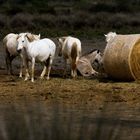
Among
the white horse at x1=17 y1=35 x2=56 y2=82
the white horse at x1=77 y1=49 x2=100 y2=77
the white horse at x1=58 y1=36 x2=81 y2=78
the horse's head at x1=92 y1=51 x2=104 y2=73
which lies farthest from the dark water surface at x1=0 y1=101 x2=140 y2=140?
the horse's head at x1=92 y1=51 x2=104 y2=73

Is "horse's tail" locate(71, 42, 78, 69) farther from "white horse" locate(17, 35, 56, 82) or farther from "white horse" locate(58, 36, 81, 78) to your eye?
"white horse" locate(17, 35, 56, 82)

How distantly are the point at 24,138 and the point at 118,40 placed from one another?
1658cm

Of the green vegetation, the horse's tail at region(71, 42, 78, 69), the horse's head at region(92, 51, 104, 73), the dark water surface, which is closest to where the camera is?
the dark water surface

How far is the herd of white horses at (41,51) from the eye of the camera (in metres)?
18.8

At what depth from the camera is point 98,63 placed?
21.9 metres

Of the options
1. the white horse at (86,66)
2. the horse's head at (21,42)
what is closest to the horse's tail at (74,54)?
the white horse at (86,66)

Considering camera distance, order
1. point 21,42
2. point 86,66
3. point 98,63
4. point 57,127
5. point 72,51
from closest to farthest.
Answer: point 57,127 < point 21,42 < point 72,51 < point 86,66 < point 98,63

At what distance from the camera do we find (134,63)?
18.6 meters

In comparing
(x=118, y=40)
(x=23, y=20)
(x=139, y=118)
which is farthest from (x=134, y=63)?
(x=23, y=20)

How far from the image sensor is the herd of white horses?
18797mm

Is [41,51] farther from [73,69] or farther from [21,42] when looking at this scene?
[73,69]

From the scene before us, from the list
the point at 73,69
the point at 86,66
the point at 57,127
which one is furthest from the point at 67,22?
the point at 57,127

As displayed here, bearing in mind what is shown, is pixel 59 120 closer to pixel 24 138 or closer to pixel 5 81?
pixel 24 138

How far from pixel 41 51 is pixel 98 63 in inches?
130
